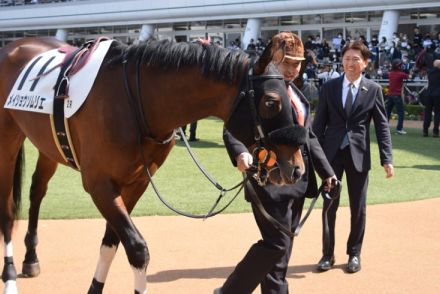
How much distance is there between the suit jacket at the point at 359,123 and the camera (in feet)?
16.4

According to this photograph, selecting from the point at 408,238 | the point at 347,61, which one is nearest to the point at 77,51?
the point at 347,61

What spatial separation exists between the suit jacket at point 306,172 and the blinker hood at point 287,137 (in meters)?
0.17

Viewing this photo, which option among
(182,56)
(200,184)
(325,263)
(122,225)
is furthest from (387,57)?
(122,225)

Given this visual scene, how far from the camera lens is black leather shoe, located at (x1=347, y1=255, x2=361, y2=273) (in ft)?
16.0

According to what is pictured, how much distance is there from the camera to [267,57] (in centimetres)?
293

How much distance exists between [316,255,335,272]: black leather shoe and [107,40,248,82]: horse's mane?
7.48 ft

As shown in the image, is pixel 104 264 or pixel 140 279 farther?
pixel 104 264

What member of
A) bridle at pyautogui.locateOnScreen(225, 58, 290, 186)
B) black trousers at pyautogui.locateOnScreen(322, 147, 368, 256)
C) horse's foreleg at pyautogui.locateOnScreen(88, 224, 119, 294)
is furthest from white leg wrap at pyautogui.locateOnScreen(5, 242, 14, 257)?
black trousers at pyautogui.locateOnScreen(322, 147, 368, 256)

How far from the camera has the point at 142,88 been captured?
3.41m

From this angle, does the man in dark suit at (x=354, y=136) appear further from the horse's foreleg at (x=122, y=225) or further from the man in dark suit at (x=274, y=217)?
the horse's foreleg at (x=122, y=225)

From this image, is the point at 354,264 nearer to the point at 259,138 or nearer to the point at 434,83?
the point at 259,138

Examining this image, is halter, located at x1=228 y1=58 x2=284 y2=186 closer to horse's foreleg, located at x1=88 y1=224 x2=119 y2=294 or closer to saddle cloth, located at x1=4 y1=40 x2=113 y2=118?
saddle cloth, located at x1=4 y1=40 x2=113 y2=118

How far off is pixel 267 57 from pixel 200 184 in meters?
5.60

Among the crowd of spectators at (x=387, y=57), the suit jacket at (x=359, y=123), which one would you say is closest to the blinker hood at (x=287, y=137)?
the suit jacket at (x=359, y=123)
